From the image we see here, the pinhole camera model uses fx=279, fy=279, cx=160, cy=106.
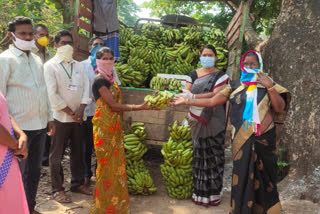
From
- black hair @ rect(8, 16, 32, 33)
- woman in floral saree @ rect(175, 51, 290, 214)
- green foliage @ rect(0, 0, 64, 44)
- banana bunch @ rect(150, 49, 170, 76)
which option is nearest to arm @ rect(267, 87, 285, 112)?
woman in floral saree @ rect(175, 51, 290, 214)

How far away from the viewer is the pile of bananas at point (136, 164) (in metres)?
4.47

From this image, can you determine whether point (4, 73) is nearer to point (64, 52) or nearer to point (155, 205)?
point (64, 52)

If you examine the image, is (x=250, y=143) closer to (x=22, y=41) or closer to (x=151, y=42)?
(x=22, y=41)

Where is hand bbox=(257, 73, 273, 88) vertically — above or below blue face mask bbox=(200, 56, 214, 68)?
below

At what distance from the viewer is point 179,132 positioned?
4586mm

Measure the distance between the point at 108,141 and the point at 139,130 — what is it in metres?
1.27

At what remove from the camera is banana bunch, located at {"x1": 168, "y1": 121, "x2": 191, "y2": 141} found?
4.57 m

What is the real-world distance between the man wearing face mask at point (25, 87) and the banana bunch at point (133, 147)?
1.61 meters

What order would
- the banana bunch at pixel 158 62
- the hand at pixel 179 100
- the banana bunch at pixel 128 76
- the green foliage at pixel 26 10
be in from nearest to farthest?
the hand at pixel 179 100
the banana bunch at pixel 128 76
the banana bunch at pixel 158 62
the green foliage at pixel 26 10

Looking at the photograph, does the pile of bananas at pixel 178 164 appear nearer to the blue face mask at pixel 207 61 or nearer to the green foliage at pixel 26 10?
the blue face mask at pixel 207 61

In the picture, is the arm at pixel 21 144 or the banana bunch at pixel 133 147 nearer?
the arm at pixel 21 144

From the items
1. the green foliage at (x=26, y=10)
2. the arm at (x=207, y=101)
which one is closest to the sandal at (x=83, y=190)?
the arm at (x=207, y=101)

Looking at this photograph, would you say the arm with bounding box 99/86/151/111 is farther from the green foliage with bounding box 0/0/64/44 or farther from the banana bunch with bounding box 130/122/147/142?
the green foliage with bounding box 0/0/64/44

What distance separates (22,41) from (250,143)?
8.71 ft
